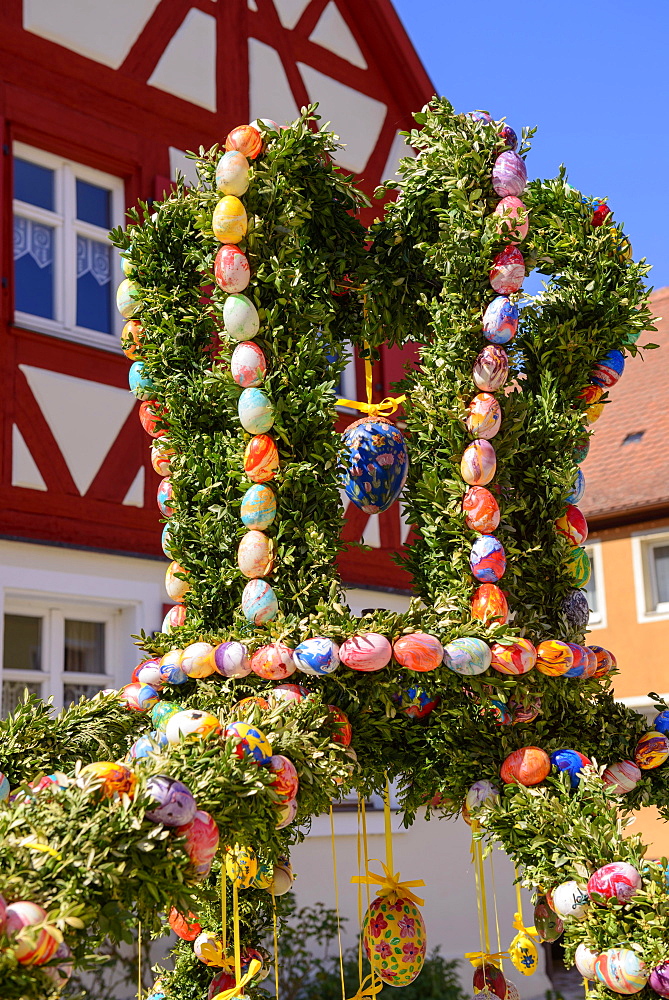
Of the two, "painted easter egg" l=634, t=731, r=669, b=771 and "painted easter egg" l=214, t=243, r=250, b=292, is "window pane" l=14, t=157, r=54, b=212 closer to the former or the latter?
"painted easter egg" l=214, t=243, r=250, b=292

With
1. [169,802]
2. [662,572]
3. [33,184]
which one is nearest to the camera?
[169,802]

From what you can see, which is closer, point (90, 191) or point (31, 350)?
point (31, 350)

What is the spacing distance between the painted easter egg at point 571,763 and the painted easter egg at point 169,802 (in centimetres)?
101

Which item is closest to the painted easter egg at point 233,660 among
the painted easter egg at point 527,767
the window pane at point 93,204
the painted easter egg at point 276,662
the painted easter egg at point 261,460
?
the painted easter egg at point 276,662

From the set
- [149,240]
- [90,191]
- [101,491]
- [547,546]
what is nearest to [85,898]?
[547,546]

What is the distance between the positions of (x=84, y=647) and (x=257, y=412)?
4.26 m

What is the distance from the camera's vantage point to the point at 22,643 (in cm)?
652

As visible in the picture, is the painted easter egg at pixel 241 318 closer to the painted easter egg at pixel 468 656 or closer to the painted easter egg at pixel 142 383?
the painted easter egg at pixel 142 383

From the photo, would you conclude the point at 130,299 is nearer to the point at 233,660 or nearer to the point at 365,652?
the point at 233,660

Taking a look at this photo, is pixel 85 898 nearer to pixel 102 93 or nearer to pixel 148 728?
pixel 148 728

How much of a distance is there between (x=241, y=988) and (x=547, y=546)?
4.38ft

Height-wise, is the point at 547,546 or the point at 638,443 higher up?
the point at 638,443

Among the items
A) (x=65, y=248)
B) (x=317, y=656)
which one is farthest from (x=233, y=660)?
(x=65, y=248)

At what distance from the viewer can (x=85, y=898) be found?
1922mm
